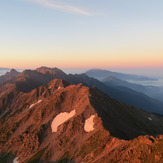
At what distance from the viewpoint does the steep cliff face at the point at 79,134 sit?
90.4 meters

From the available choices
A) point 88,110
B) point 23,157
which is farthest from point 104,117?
point 23,157

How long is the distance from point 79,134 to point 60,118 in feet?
115

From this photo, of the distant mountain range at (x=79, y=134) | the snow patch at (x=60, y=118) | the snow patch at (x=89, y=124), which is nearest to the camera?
the distant mountain range at (x=79, y=134)

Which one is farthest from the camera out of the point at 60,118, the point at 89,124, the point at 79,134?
the point at 60,118

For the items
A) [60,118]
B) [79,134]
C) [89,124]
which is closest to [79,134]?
[79,134]

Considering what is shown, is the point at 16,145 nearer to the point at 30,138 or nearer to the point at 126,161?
the point at 30,138

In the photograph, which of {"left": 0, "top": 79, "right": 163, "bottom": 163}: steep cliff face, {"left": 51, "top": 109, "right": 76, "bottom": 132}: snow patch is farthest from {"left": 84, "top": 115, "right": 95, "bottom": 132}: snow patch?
{"left": 51, "top": 109, "right": 76, "bottom": 132}: snow patch

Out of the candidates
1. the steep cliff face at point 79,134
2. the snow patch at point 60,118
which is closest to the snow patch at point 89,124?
the steep cliff face at point 79,134

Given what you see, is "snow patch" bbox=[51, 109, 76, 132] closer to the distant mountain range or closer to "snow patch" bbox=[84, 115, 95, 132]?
the distant mountain range

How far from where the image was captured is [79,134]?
13488 centimetres

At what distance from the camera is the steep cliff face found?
3561 inches

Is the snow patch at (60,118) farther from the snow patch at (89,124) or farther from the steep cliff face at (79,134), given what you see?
the snow patch at (89,124)

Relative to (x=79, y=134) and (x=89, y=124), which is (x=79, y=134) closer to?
(x=79, y=134)

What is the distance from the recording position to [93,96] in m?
172
